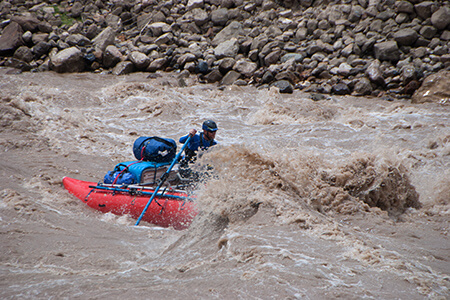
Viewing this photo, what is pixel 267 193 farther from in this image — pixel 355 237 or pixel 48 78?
pixel 48 78

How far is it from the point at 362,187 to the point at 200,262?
2.67 meters

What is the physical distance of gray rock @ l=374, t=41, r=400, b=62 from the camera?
1111 centimetres

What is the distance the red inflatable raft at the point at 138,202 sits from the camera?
407 cm

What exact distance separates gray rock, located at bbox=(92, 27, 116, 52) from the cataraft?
10.5m

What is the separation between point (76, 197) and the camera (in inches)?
186

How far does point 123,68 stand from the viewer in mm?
13109

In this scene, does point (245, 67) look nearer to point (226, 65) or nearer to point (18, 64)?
point (226, 65)

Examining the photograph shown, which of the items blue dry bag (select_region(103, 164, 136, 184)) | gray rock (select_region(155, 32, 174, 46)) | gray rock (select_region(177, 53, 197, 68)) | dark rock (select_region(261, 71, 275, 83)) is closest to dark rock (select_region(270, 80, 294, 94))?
dark rock (select_region(261, 71, 275, 83))

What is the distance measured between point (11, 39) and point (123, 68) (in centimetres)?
492

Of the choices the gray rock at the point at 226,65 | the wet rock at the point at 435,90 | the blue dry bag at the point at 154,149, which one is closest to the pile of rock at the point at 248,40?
the gray rock at the point at 226,65

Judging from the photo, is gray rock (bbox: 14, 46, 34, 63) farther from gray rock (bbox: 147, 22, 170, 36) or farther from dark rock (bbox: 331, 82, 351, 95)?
dark rock (bbox: 331, 82, 351, 95)

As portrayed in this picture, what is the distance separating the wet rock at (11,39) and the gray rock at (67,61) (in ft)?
6.24

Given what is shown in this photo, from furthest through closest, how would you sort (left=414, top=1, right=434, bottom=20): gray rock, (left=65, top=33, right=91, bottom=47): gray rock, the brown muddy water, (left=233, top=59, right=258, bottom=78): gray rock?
(left=65, top=33, right=91, bottom=47): gray rock, (left=233, top=59, right=258, bottom=78): gray rock, (left=414, top=1, right=434, bottom=20): gray rock, the brown muddy water

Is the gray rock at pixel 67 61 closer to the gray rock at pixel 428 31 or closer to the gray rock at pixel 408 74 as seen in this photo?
the gray rock at pixel 408 74
